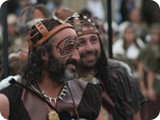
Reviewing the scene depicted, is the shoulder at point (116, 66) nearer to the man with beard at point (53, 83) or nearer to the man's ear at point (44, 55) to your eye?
the man with beard at point (53, 83)

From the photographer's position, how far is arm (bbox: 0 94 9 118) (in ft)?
15.7

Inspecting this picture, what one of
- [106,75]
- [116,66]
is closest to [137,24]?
[116,66]

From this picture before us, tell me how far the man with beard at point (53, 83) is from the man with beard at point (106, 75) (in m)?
0.85

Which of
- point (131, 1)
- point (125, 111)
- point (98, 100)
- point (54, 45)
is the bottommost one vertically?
point (131, 1)

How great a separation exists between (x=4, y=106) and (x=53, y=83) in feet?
1.34

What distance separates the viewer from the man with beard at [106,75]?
19.7 feet

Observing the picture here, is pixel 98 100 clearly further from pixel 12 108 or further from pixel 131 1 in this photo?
pixel 131 1

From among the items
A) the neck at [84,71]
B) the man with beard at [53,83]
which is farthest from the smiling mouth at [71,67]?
the neck at [84,71]

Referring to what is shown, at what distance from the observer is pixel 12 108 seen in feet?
15.8

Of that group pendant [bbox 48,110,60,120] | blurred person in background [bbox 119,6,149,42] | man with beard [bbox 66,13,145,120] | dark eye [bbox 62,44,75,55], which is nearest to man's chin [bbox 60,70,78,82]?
dark eye [bbox 62,44,75,55]

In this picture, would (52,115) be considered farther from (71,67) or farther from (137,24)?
(137,24)

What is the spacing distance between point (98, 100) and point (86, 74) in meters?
0.93

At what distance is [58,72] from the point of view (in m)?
5.04

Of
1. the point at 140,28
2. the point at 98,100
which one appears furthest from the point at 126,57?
the point at 98,100
